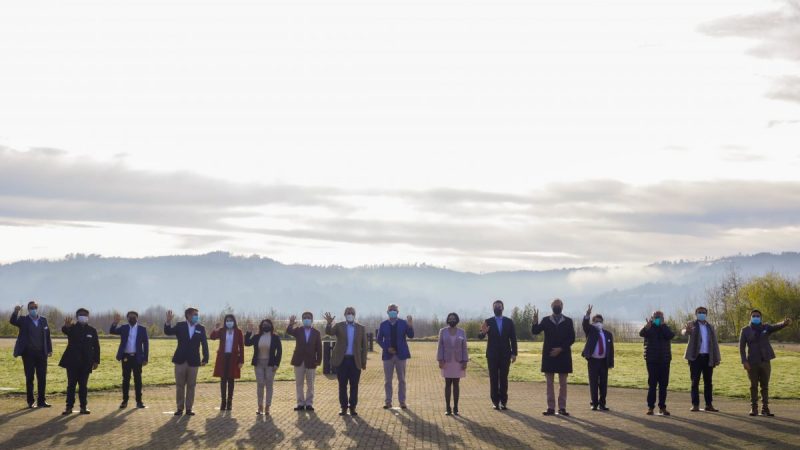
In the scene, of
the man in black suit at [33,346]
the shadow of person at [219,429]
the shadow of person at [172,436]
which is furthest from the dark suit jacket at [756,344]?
the man in black suit at [33,346]

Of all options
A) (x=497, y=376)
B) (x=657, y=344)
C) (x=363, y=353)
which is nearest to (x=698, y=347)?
(x=657, y=344)

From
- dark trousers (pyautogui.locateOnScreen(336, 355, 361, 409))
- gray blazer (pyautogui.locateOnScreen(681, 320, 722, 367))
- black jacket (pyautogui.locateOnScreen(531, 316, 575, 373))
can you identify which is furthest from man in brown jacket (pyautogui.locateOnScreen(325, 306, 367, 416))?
gray blazer (pyautogui.locateOnScreen(681, 320, 722, 367))

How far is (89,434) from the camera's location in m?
18.2

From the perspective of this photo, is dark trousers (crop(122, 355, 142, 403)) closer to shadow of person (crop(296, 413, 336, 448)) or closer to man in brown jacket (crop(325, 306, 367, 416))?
shadow of person (crop(296, 413, 336, 448))

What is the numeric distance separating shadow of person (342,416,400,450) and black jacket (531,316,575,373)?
15.6 feet

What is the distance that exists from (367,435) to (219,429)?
3.03 m

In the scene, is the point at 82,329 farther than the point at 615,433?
Yes

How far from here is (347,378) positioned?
2244 centimetres

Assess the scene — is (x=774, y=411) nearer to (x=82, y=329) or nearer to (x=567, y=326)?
(x=567, y=326)

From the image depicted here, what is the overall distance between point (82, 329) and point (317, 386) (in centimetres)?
938

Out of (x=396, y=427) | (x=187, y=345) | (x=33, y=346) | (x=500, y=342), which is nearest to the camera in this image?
(x=396, y=427)

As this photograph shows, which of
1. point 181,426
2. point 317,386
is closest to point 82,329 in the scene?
point 181,426

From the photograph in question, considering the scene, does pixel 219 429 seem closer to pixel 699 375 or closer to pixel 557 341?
pixel 557 341

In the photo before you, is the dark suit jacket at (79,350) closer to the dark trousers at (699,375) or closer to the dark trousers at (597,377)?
the dark trousers at (597,377)
